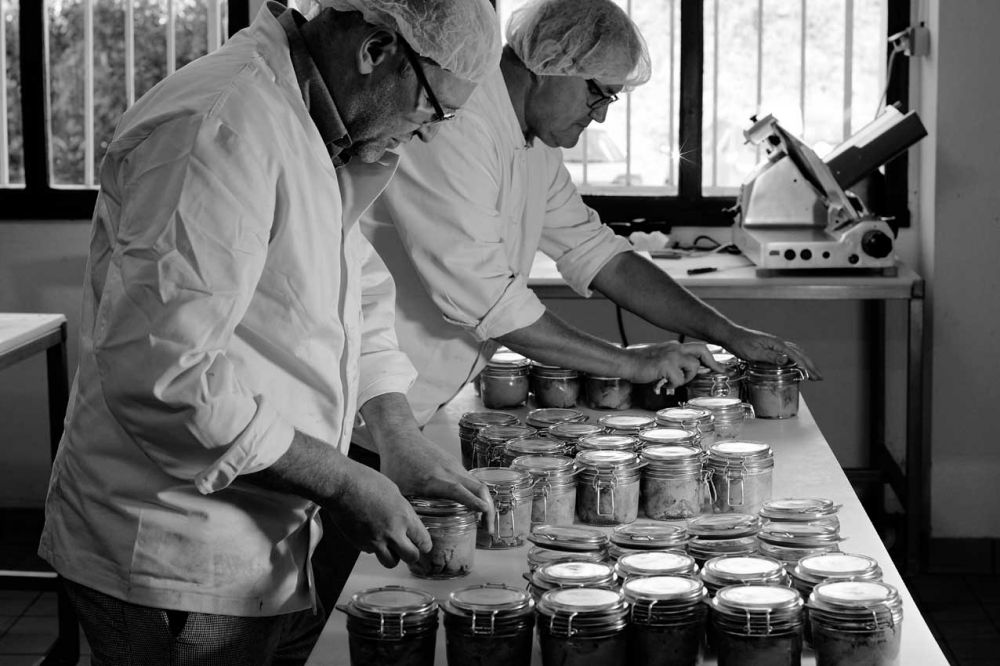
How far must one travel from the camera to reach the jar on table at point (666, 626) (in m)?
1.39

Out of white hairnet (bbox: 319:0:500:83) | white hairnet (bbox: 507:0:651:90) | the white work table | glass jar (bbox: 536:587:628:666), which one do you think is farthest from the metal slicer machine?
glass jar (bbox: 536:587:628:666)

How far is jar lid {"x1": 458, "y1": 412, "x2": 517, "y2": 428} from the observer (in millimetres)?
2207

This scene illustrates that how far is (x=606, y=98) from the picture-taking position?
2.60 meters

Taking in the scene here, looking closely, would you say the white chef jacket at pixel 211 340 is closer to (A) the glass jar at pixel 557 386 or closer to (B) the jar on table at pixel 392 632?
(B) the jar on table at pixel 392 632

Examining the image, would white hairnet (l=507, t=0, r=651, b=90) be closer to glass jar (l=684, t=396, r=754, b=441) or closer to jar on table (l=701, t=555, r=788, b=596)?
glass jar (l=684, t=396, r=754, b=441)

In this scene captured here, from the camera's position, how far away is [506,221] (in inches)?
104

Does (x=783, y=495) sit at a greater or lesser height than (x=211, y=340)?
lesser

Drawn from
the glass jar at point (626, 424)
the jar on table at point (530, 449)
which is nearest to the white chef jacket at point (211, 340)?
the jar on table at point (530, 449)

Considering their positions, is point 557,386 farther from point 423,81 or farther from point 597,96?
point 423,81

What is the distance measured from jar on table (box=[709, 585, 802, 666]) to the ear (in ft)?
2.53

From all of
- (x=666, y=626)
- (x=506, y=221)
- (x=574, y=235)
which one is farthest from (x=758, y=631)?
(x=574, y=235)

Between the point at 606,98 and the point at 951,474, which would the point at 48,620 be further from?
the point at 951,474

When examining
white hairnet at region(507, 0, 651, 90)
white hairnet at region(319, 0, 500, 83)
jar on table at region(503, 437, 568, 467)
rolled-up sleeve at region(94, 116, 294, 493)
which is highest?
white hairnet at region(507, 0, 651, 90)

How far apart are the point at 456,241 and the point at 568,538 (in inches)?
31.4
